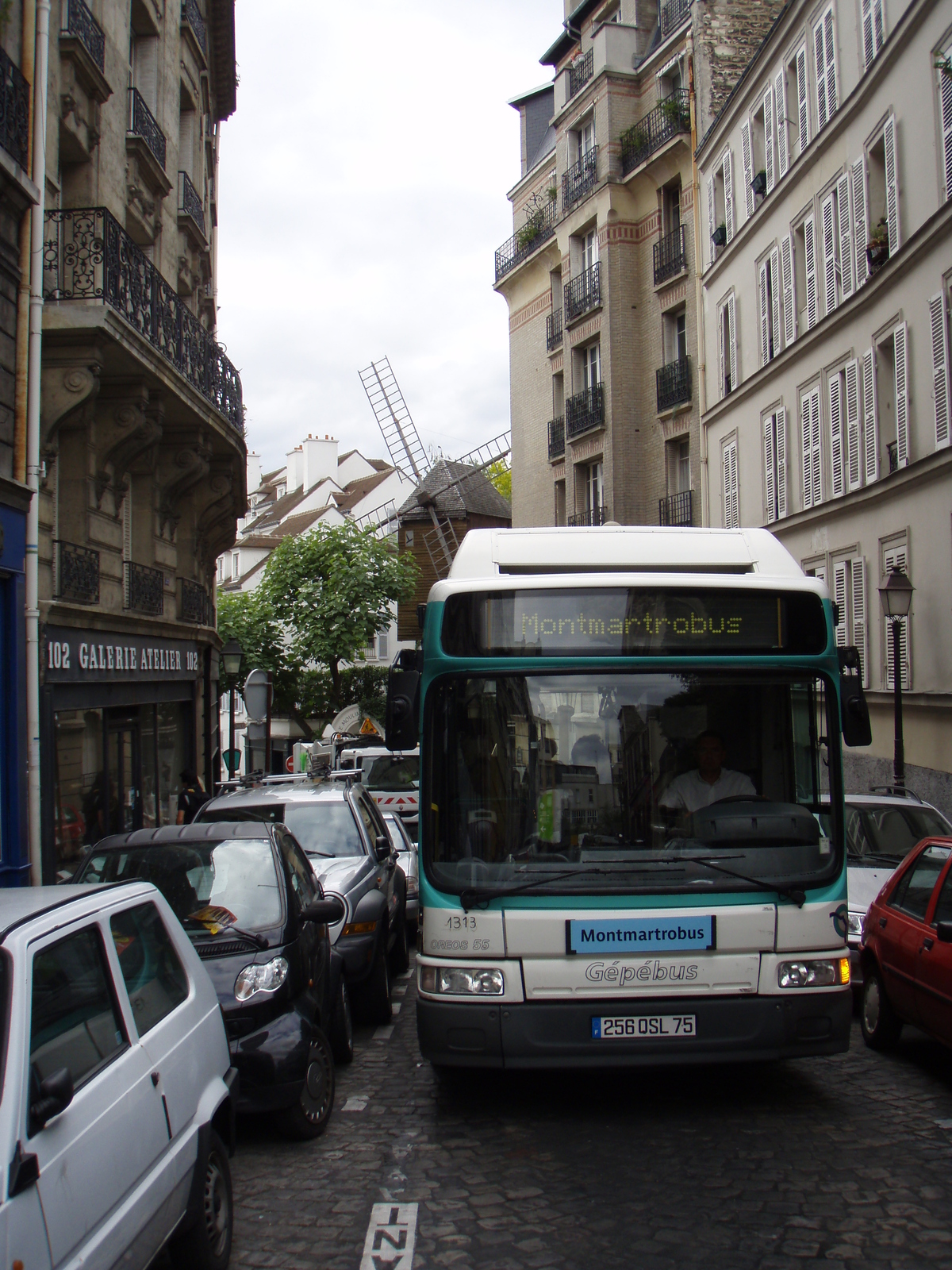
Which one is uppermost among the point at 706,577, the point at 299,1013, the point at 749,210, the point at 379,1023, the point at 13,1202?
the point at 749,210

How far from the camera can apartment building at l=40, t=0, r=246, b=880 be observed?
1368 cm

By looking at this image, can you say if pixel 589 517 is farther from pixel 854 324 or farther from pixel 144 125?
pixel 144 125

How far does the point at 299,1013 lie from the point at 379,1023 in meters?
3.03

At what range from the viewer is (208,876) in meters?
6.82

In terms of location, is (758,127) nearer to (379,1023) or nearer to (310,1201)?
(379,1023)

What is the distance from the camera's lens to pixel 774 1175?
5.36m

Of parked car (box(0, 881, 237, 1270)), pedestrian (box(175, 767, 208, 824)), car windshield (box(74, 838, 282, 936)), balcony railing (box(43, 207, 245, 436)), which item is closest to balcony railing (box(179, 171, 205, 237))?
balcony railing (box(43, 207, 245, 436))

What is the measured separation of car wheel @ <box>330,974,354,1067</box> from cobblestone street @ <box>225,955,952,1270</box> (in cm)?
13

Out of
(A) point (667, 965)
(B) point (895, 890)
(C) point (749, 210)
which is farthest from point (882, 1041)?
(C) point (749, 210)

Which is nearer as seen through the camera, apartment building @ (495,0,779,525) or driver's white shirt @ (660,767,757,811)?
driver's white shirt @ (660,767,757,811)

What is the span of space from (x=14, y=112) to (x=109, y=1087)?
456 inches

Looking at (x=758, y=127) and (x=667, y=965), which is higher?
(x=758, y=127)

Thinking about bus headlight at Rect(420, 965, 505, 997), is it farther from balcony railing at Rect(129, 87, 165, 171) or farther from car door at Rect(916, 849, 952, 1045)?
balcony railing at Rect(129, 87, 165, 171)

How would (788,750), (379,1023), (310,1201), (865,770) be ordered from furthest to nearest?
1. (865,770)
2. (379,1023)
3. (788,750)
4. (310,1201)
